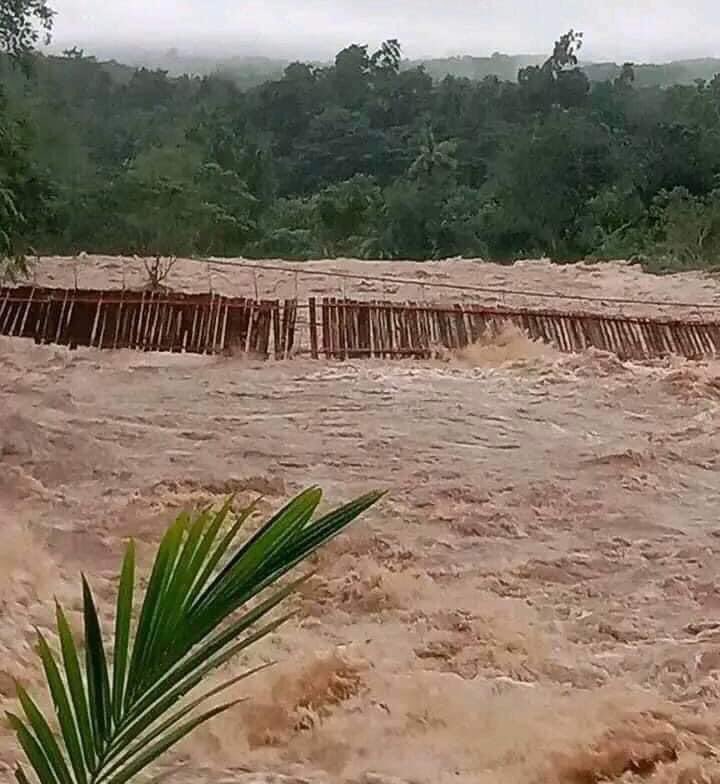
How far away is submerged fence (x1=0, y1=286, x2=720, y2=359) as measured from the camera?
3873 mm

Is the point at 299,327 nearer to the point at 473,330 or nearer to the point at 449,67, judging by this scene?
the point at 473,330

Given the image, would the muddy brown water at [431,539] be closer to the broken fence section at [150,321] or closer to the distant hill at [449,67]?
the broken fence section at [150,321]

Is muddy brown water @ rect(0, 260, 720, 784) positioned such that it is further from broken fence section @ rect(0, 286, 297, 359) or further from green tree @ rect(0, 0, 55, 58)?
green tree @ rect(0, 0, 55, 58)

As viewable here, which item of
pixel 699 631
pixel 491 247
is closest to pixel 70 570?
pixel 699 631

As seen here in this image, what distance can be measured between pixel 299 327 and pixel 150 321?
0.51 metres

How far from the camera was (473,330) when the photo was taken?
4078 mm

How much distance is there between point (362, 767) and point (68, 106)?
8.33 m

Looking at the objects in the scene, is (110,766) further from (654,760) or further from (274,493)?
(274,493)

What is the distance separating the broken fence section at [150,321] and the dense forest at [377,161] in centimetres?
180

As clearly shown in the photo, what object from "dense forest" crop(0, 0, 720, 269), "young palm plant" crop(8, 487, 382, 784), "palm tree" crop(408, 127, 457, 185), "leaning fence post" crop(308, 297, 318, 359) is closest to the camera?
"young palm plant" crop(8, 487, 382, 784)

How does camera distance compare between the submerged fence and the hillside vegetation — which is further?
the hillside vegetation

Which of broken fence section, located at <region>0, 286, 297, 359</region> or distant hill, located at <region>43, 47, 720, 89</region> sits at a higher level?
distant hill, located at <region>43, 47, 720, 89</region>

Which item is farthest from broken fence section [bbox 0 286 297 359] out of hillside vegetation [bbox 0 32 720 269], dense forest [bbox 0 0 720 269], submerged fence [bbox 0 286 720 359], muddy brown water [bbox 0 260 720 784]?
dense forest [bbox 0 0 720 269]

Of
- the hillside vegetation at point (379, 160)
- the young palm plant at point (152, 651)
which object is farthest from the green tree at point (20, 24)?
the young palm plant at point (152, 651)
